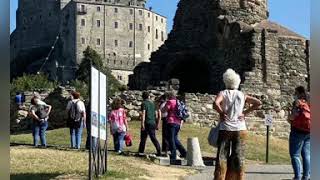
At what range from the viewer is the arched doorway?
37375 millimetres

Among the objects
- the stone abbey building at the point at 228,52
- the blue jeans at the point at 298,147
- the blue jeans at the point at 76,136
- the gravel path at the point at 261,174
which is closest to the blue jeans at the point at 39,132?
the blue jeans at the point at 76,136

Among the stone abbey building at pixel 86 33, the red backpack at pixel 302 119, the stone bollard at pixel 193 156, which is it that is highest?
the stone abbey building at pixel 86 33

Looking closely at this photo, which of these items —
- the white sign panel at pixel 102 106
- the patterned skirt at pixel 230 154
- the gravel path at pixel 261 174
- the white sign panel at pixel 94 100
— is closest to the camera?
the patterned skirt at pixel 230 154

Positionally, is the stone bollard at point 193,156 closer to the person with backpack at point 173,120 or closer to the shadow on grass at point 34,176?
the person with backpack at point 173,120

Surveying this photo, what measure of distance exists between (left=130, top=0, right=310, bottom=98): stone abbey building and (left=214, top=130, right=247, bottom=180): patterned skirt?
2300 cm

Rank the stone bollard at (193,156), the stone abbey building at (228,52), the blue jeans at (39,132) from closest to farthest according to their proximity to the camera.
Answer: the stone bollard at (193,156) < the blue jeans at (39,132) < the stone abbey building at (228,52)

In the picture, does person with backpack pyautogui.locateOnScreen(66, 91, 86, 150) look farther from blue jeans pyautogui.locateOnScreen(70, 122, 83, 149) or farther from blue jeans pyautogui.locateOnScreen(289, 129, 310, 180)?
blue jeans pyautogui.locateOnScreen(289, 129, 310, 180)

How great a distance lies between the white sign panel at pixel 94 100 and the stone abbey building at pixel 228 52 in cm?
2113

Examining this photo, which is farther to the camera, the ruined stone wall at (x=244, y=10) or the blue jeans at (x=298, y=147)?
the ruined stone wall at (x=244, y=10)

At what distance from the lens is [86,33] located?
148125 millimetres

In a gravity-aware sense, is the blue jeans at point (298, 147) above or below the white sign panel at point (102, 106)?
below

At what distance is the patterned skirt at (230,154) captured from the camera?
8.31 metres

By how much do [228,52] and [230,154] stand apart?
27.2 metres

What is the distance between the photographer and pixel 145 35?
505 ft
